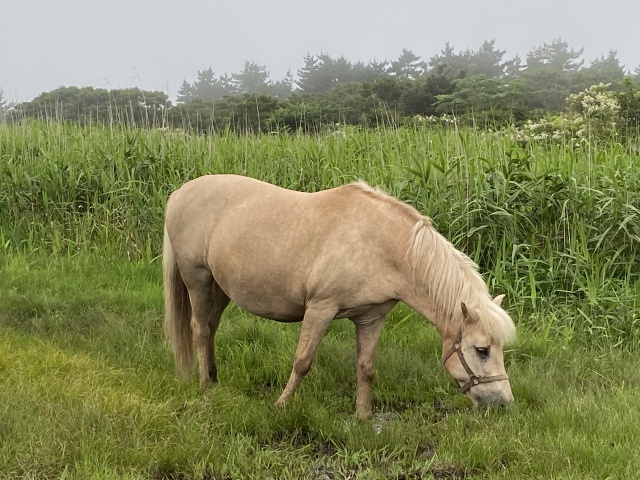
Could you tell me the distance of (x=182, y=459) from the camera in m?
2.76

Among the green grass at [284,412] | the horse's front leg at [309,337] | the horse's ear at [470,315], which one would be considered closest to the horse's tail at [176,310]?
the green grass at [284,412]

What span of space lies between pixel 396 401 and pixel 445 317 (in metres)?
0.90

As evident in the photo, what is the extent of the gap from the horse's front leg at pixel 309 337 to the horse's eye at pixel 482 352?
2.82 ft

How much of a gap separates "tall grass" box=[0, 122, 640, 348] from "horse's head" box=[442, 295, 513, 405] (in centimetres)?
156

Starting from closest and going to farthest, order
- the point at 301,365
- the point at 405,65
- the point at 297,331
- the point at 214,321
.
Result: the point at 301,365
the point at 214,321
the point at 297,331
the point at 405,65

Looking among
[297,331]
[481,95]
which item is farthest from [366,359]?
[481,95]

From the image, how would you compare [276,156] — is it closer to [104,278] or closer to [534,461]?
[104,278]

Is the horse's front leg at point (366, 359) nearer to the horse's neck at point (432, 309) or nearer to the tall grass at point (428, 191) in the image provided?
the horse's neck at point (432, 309)

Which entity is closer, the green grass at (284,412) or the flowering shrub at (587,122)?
the green grass at (284,412)

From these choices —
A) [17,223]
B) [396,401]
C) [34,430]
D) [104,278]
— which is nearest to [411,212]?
[396,401]

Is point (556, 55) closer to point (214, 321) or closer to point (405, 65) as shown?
point (405, 65)

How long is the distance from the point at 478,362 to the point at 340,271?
0.95m

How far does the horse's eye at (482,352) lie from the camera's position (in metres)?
3.10

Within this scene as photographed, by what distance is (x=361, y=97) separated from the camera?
65.5 ft
